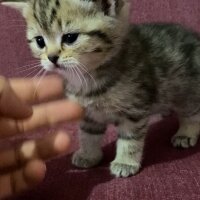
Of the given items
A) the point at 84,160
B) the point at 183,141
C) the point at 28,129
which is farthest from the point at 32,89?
the point at 183,141

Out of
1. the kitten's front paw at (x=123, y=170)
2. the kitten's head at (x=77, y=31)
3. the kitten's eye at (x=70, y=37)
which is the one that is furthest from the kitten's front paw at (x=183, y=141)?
the kitten's eye at (x=70, y=37)

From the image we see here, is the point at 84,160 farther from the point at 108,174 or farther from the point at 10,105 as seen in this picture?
the point at 10,105

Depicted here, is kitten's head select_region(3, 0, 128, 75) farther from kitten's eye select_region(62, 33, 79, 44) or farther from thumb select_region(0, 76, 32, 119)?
thumb select_region(0, 76, 32, 119)

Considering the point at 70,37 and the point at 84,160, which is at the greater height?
the point at 70,37

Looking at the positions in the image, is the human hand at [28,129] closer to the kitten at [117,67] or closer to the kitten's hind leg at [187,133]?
the kitten at [117,67]

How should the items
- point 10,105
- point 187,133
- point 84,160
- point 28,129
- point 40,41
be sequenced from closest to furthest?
point 10,105 → point 28,129 → point 40,41 → point 84,160 → point 187,133
